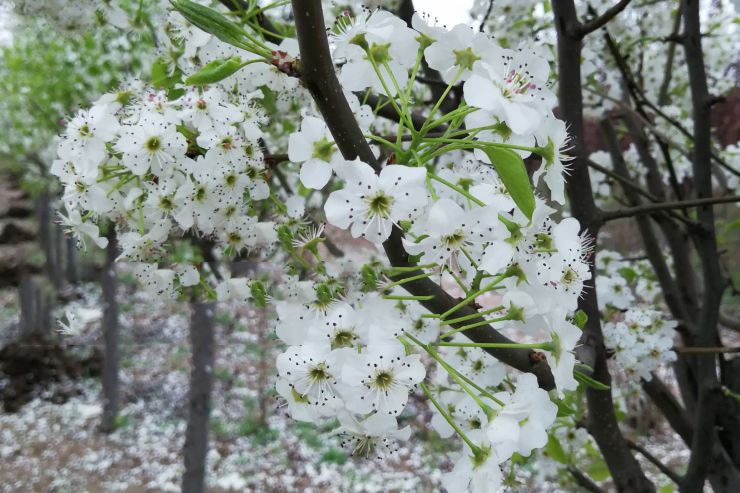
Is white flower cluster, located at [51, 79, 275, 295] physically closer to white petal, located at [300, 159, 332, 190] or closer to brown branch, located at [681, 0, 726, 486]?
white petal, located at [300, 159, 332, 190]

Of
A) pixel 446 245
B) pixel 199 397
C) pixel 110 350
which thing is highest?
pixel 110 350

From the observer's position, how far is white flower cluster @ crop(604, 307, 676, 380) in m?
1.62

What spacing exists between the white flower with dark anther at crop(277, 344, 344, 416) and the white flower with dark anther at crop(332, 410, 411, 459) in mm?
36

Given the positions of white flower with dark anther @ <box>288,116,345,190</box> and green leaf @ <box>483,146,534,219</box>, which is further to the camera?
white flower with dark anther @ <box>288,116,345,190</box>

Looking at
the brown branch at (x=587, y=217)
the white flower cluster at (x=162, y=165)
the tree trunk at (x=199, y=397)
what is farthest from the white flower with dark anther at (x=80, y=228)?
the tree trunk at (x=199, y=397)

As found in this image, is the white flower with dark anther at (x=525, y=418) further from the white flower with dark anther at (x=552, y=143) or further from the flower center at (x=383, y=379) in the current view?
the white flower with dark anther at (x=552, y=143)

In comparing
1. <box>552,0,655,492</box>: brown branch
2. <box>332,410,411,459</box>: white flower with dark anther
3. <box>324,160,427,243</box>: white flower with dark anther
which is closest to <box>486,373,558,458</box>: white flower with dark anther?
<box>332,410,411,459</box>: white flower with dark anther

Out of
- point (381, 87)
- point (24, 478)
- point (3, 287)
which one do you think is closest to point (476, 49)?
point (381, 87)

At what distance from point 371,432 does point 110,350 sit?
5.38 meters

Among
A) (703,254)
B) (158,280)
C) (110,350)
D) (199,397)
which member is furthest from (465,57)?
(110,350)

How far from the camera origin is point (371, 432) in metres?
0.68

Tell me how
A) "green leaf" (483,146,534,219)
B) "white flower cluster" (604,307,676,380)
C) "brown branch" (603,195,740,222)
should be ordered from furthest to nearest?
1. "white flower cluster" (604,307,676,380)
2. "brown branch" (603,195,740,222)
3. "green leaf" (483,146,534,219)

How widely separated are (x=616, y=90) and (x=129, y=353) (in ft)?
19.4

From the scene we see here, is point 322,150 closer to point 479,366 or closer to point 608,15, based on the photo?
point 479,366
